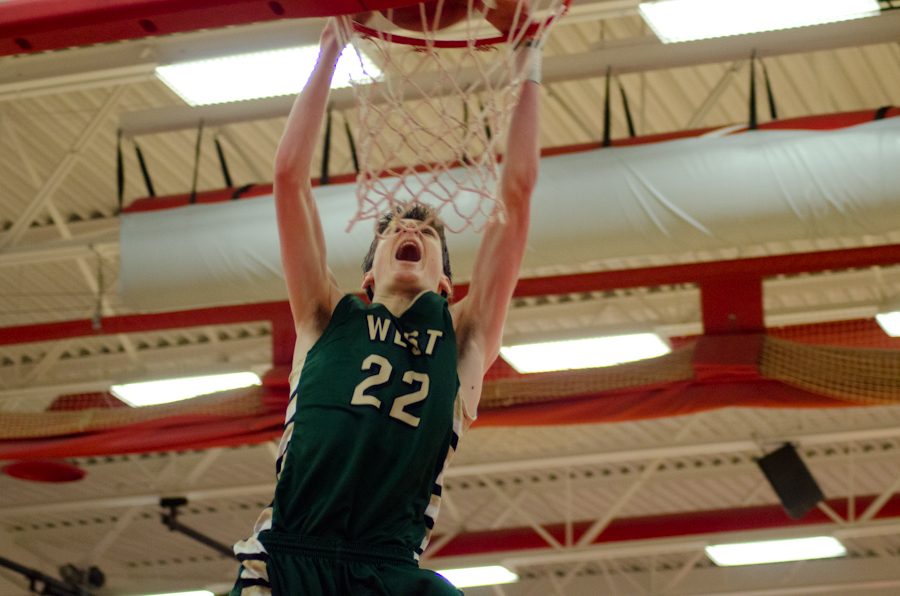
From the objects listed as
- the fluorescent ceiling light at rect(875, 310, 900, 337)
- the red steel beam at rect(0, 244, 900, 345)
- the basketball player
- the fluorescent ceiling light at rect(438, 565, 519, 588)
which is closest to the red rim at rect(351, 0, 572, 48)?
the basketball player

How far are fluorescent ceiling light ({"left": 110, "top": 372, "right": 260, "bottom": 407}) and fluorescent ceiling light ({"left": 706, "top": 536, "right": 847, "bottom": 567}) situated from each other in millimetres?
6473

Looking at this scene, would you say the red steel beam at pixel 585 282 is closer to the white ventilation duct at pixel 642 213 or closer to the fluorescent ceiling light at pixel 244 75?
the white ventilation duct at pixel 642 213

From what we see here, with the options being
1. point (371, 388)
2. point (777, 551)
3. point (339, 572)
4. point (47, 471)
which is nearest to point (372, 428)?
point (371, 388)

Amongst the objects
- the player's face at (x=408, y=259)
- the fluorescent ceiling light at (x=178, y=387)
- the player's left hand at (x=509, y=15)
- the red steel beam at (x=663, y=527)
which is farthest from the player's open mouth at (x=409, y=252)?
the red steel beam at (x=663, y=527)

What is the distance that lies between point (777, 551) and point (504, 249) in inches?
545

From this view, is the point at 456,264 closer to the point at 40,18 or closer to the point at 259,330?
the point at 40,18

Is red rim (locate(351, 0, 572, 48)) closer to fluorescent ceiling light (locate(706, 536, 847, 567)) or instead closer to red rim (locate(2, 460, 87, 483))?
red rim (locate(2, 460, 87, 483))

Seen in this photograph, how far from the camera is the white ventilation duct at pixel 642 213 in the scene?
7.21 metres

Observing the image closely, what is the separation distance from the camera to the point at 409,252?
3520 mm

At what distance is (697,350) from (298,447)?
5.78m

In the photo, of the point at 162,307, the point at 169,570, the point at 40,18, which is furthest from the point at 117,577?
the point at 40,18

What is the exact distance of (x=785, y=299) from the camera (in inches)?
522

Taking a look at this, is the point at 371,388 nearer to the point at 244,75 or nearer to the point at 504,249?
the point at 504,249

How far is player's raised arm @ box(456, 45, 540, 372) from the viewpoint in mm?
3590
